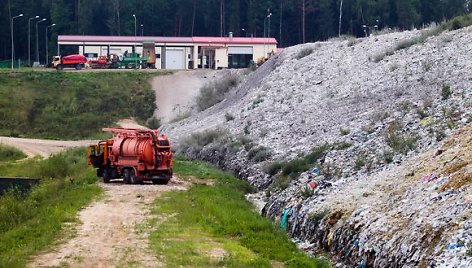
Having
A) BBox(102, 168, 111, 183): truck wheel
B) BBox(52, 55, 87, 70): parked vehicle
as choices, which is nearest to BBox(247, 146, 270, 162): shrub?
BBox(102, 168, 111, 183): truck wheel

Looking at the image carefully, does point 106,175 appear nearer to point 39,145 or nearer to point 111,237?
point 111,237

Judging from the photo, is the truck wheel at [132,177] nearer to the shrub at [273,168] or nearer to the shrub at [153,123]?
the shrub at [273,168]

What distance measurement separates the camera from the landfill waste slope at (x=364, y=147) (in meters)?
17.8

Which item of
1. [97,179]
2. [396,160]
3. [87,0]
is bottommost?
[97,179]

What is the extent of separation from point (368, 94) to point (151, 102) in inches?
1948

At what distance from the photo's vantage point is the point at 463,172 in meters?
18.8

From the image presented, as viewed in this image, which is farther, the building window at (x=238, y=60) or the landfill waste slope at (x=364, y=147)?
the building window at (x=238, y=60)

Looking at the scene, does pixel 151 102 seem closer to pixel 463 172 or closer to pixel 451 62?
pixel 451 62

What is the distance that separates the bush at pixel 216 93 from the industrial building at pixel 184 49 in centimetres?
2636

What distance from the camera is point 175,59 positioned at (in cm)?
10400

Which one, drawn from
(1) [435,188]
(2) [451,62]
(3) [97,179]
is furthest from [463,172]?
(3) [97,179]

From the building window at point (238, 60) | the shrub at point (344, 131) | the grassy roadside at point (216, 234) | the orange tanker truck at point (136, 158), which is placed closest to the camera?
the grassy roadside at point (216, 234)

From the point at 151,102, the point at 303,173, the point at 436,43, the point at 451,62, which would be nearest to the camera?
the point at 303,173

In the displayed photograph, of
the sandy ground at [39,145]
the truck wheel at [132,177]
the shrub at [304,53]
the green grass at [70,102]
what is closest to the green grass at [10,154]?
the sandy ground at [39,145]
